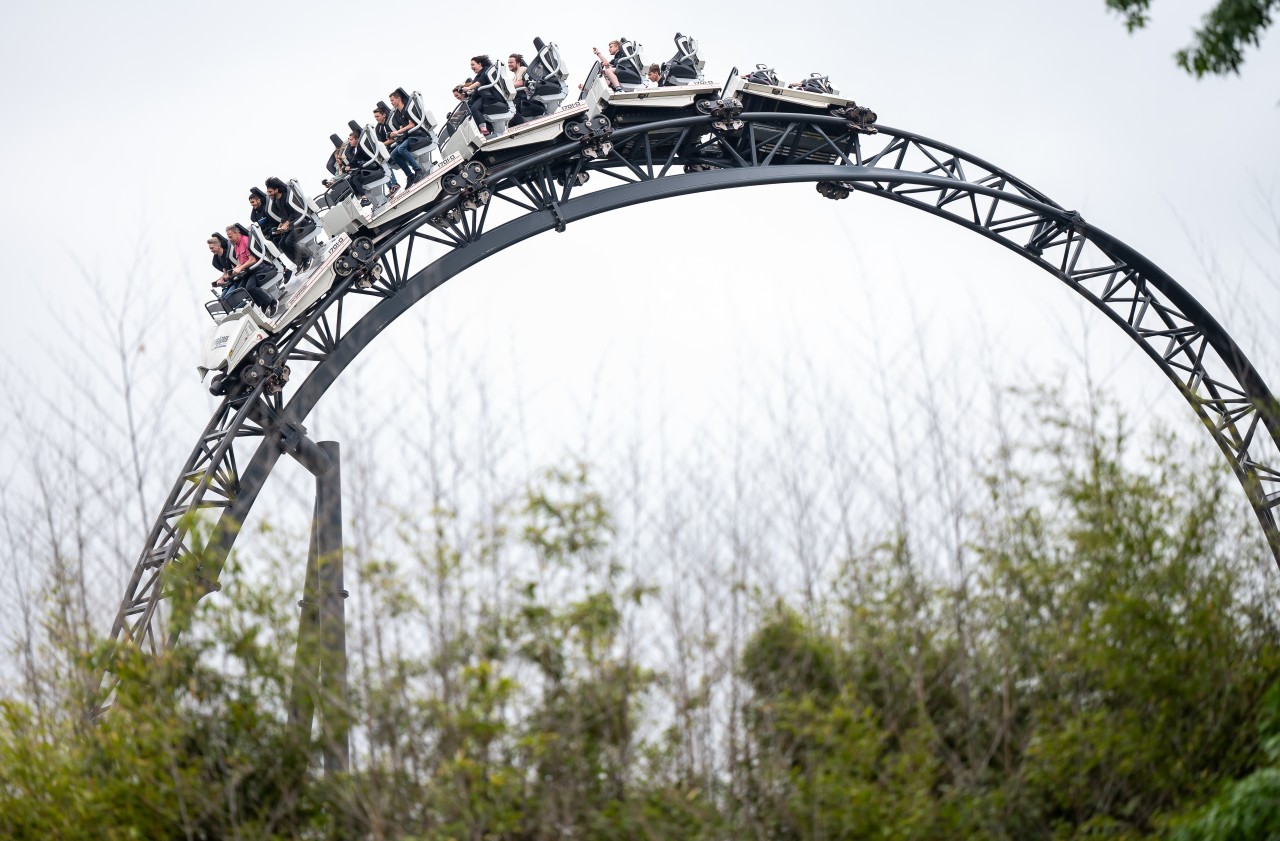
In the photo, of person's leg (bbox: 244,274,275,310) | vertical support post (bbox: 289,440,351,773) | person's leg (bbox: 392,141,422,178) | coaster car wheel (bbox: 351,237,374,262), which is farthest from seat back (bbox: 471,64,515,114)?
vertical support post (bbox: 289,440,351,773)

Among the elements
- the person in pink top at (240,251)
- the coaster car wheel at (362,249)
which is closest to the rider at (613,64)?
the coaster car wheel at (362,249)

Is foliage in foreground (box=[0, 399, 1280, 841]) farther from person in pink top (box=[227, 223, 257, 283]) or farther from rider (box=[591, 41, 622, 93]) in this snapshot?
rider (box=[591, 41, 622, 93])

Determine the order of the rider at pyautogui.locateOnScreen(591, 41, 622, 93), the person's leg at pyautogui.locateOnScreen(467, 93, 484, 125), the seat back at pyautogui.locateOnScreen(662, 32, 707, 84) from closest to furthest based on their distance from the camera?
the person's leg at pyautogui.locateOnScreen(467, 93, 484, 125) < the rider at pyautogui.locateOnScreen(591, 41, 622, 93) < the seat back at pyautogui.locateOnScreen(662, 32, 707, 84)

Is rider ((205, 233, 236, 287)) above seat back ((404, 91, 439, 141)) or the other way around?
the other way around

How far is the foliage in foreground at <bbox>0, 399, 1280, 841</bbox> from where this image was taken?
7.28 metres

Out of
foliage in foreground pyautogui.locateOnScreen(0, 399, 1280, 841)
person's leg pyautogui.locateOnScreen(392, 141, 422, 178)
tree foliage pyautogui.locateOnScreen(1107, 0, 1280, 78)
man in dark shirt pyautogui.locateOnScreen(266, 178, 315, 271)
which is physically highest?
person's leg pyautogui.locateOnScreen(392, 141, 422, 178)

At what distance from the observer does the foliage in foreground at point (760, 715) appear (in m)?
7.28

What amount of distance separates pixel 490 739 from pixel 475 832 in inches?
17.3

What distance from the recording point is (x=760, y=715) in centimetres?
773

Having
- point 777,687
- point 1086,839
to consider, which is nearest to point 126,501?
point 777,687

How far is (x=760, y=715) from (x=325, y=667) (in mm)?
2261

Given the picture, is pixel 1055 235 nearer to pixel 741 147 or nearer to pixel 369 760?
pixel 741 147

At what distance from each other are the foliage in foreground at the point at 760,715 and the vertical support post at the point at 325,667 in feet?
0.33

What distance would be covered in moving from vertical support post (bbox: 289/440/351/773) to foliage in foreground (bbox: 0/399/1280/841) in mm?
102
